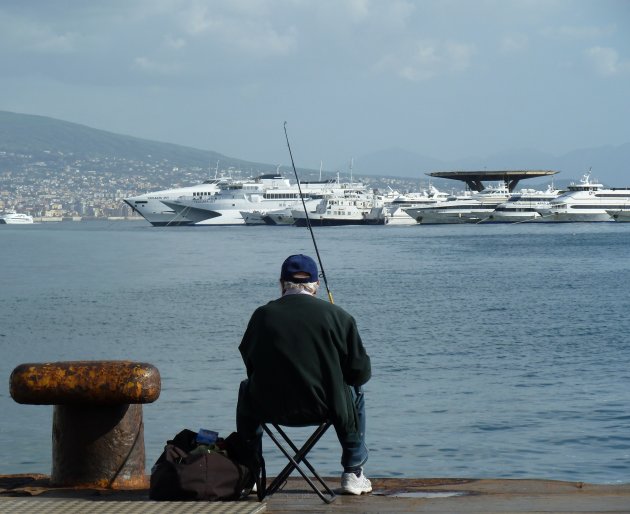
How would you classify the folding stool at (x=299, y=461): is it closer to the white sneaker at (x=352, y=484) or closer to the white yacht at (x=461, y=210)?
the white sneaker at (x=352, y=484)

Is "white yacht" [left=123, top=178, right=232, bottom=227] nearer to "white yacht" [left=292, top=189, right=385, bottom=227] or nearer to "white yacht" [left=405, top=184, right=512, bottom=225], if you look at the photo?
"white yacht" [left=292, top=189, right=385, bottom=227]

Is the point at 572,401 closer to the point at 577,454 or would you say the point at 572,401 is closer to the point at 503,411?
the point at 503,411

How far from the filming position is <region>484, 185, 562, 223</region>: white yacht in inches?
4094

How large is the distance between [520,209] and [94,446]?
4003 inches

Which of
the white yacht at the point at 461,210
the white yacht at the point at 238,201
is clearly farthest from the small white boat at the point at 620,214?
the white yacht at the point at 238,201

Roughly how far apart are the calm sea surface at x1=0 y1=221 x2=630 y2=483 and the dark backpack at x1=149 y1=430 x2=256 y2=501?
3.85m

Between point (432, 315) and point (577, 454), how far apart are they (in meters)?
15.1

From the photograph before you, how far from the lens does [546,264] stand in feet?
150

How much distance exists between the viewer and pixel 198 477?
4410mm

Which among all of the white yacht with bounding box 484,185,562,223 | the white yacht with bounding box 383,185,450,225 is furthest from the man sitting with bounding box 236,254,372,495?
the white yacht with bounding box 383,185,450,225

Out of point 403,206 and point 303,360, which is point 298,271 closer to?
point 303,360

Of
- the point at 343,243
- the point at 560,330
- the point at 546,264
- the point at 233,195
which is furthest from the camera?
the point at 233,195

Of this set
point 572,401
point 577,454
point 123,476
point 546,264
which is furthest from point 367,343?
point 546,264

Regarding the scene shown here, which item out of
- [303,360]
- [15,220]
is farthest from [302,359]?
[15,220]
